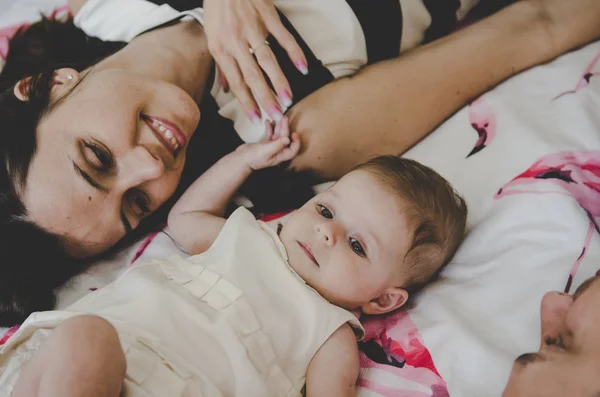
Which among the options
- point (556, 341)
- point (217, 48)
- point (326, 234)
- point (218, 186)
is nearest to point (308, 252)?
point (326, 234)

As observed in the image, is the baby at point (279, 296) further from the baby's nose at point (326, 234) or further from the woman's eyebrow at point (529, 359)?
the woman's eyebrow at point (529, 359)

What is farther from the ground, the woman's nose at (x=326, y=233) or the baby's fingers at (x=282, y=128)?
the baby's fingers at (x=282, y=128)

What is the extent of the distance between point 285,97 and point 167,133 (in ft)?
0.79

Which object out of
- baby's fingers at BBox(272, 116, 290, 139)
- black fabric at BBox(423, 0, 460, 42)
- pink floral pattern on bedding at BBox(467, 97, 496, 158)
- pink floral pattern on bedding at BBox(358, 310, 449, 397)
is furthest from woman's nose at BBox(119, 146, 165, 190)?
black fabric at BBox(423, 0, 460, 42)

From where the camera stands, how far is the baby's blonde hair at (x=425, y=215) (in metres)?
0.82

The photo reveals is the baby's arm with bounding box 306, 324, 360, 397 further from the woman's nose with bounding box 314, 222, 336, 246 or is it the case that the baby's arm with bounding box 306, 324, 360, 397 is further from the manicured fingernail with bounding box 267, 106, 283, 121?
the manicured fingernail with bounding box 267, 106, 283, 121

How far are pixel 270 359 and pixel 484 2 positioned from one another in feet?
3.63

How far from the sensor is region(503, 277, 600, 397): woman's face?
0.47 m

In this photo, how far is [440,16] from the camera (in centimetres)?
123

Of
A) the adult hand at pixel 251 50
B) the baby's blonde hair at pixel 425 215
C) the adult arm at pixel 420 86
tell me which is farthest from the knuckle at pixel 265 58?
the baby's blonde hair at pixel 425 215

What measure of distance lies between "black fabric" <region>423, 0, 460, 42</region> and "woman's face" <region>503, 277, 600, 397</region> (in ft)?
2.72

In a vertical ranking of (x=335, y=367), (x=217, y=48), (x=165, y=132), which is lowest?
(x=335, y=367)

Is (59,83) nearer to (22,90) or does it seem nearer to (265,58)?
(22,90)

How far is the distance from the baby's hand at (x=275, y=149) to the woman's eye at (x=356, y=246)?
254 millimetres
